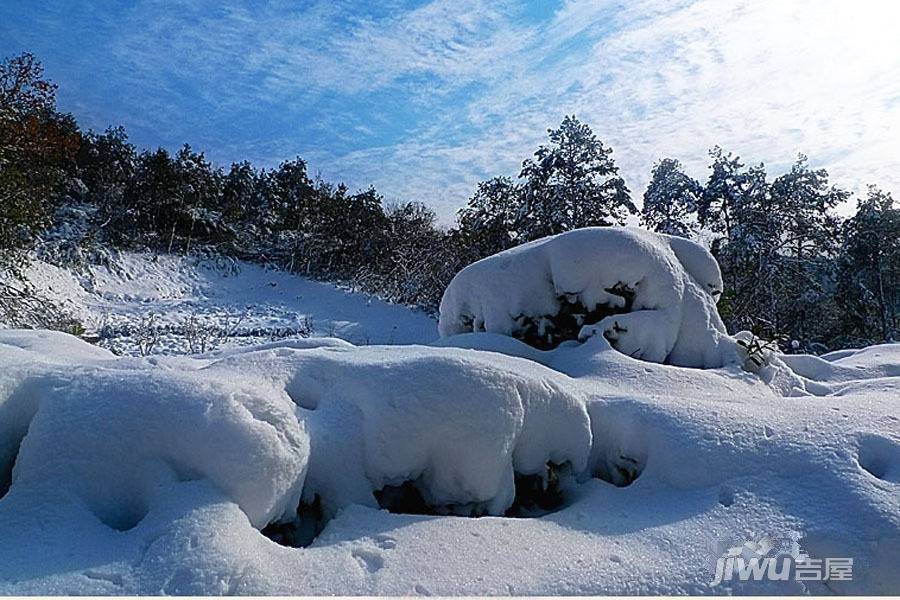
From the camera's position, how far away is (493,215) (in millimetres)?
15094

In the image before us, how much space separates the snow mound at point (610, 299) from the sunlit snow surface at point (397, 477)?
4.48 ft

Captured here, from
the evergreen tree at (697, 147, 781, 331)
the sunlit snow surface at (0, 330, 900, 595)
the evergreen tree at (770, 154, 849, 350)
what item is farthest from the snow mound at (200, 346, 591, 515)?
the evergreen tree at (770, 154, 849, 350)

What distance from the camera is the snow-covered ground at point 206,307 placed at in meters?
9.65

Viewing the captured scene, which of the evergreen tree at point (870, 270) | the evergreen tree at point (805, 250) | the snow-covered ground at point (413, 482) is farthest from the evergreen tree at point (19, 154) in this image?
the evergreen tree at point (870, 270)

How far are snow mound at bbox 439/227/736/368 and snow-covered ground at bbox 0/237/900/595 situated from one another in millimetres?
1234

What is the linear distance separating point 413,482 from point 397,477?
104 mm

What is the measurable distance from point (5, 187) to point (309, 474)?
10299 mm

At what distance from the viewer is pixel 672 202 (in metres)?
14.6

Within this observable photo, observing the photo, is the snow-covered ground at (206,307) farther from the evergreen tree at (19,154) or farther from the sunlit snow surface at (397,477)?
the sunlit snow surface at (397,477)

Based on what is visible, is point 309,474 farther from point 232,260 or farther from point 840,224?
point 232,260

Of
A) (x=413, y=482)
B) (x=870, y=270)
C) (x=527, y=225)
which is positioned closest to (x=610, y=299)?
(x=413, y=482)

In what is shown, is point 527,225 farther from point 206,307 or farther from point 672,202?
point 206,307

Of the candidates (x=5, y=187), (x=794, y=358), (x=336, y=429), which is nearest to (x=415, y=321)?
(x=5, y=187)

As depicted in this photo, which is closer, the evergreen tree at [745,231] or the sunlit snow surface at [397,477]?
the sunlit snow surface at [397,477]
